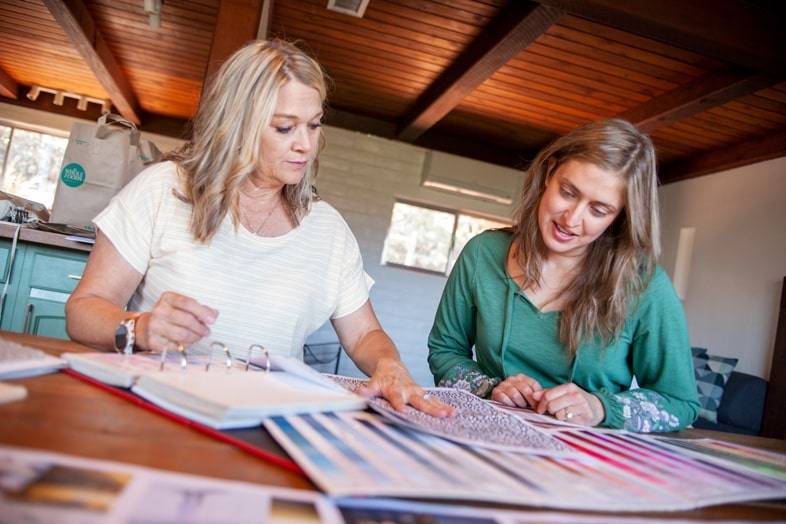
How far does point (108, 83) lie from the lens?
6.11 m

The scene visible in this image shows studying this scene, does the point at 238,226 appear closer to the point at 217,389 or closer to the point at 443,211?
the point at 217,389

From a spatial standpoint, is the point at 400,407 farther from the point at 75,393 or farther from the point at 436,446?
the point at 75,393

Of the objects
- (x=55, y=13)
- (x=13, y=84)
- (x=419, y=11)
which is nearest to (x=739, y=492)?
(x=419, y=11)

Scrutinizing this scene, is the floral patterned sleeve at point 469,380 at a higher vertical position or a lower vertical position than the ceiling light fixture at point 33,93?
lower

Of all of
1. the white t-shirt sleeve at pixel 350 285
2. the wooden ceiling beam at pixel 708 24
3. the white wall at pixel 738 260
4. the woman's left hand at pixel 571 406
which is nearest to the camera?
the woman's left hand at pixel 571 406

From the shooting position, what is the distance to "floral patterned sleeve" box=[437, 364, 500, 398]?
4.43 ft

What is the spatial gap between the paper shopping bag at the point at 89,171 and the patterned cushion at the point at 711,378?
12.8 ft

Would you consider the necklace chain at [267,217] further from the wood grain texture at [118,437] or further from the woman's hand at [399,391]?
the wood grain texture at [118,437]

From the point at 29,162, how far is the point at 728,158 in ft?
23.6

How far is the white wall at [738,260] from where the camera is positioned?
484 centimetres

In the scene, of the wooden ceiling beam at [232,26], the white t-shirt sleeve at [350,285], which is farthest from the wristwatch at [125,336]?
the wooden ceiling beam at [232,26]

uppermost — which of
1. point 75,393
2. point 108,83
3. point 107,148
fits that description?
point 108,83

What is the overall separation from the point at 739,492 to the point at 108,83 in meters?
6.50

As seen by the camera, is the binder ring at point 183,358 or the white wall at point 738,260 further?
the white wall at point 738,260
